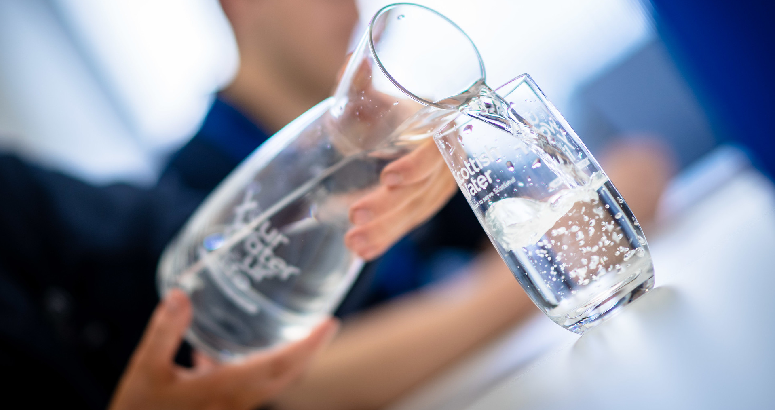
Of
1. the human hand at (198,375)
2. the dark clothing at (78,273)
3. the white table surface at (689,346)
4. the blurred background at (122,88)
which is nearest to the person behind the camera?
the white table surface at (689,346)

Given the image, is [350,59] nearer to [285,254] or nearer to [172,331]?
[285,254]

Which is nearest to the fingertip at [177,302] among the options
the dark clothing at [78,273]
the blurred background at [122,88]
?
the dark clothing at [78,273]

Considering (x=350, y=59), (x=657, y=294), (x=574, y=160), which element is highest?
(x=350, y=59)

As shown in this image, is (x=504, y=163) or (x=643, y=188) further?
(x=643, y=188)

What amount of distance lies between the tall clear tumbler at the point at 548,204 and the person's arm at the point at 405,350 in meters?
0.60

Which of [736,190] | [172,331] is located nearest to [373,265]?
[172,331]

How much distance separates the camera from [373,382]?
0.89 metres

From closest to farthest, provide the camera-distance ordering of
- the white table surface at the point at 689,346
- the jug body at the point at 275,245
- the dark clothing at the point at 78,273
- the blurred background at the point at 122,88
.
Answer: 1. the white table surface at the point at 689,346
2. the jug body at the point at 275,245
3. the dark clothing at the point at 78,273
4. the blurred background at the point at 122,88

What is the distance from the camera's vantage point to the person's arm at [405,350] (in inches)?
35.1

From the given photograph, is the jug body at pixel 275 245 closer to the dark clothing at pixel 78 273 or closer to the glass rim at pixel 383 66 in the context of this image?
the glass rim at pixel 383 66

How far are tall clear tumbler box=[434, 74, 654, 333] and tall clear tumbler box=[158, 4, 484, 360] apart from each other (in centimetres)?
3

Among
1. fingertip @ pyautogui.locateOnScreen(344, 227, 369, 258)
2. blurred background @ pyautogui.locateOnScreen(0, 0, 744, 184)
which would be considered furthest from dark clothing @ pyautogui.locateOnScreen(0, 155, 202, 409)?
fingertip @ pyautogui.locateOnScreen(344, 227, 369, 258)

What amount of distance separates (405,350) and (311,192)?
54 centimetres

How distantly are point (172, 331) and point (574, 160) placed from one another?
422mm
